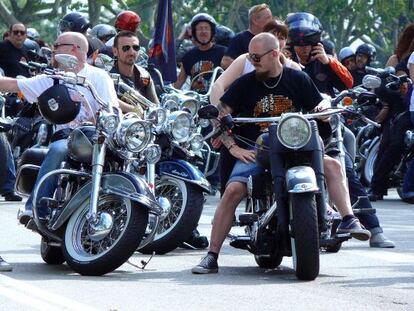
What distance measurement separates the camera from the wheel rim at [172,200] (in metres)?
12.3

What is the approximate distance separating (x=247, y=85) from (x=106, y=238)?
1.48 metres

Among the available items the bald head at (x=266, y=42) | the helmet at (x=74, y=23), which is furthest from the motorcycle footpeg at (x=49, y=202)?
the helmet at (x=74, y=23)

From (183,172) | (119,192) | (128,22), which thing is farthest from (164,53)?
(119,192)

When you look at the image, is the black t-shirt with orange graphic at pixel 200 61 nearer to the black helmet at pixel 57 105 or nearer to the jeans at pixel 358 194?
the jeans at pixel 358 194

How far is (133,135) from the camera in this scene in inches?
425

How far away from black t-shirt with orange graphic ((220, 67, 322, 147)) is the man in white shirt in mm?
823

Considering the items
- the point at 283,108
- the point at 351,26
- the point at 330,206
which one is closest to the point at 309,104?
the point at 283,108

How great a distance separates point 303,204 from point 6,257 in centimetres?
256

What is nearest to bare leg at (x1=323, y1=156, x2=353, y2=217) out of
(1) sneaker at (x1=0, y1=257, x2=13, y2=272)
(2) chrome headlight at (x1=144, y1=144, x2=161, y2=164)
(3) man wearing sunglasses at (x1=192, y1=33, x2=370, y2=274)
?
(3) man wearing sunglasses at (x1=192, y1=33, x2=370, y2=274)

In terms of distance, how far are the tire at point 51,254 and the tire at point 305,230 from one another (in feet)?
6.03

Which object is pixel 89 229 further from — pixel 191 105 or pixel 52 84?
pixel 191 105

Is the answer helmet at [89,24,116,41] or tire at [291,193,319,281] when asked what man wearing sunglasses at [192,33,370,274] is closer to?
tire at [291,193,319,281]

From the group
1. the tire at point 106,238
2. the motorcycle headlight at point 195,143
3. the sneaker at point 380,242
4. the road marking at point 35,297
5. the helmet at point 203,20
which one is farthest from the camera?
the helmet at point 203,20

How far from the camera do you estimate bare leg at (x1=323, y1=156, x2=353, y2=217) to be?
37.2ft
